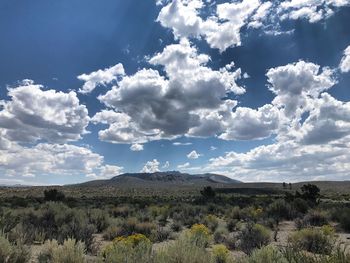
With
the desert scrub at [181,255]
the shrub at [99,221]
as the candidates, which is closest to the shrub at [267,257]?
the desert scrub at [181,255]

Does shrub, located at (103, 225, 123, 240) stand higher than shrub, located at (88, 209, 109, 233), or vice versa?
shrub, located at (88, 209, 109, 233)

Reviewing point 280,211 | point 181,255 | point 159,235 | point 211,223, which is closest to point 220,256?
point 181,255

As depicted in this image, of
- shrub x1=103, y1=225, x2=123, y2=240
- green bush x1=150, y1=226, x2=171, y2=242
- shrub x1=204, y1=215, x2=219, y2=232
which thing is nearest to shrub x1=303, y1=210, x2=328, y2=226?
shrub x1=204, y1=215, x2=219, y2=232

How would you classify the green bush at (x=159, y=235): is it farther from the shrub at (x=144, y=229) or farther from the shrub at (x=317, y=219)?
the shrub at (x=317, y=219)

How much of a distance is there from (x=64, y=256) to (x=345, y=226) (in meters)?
15.3

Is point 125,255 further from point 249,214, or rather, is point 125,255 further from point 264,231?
point 249,214

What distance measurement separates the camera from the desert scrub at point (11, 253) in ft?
27.8

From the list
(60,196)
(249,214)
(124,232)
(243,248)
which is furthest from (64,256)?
(60,196)

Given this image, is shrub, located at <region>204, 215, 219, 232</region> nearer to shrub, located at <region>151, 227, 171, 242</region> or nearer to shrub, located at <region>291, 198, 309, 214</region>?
shrub, located at <region>151, 227, 171, 242</region>

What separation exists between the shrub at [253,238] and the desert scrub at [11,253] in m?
7.06

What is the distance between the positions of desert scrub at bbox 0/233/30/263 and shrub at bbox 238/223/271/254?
7.06 meters

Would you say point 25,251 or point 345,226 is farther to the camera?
point 345,226

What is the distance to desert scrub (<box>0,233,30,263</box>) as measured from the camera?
8477 mm

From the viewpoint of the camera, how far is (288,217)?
24.0m
